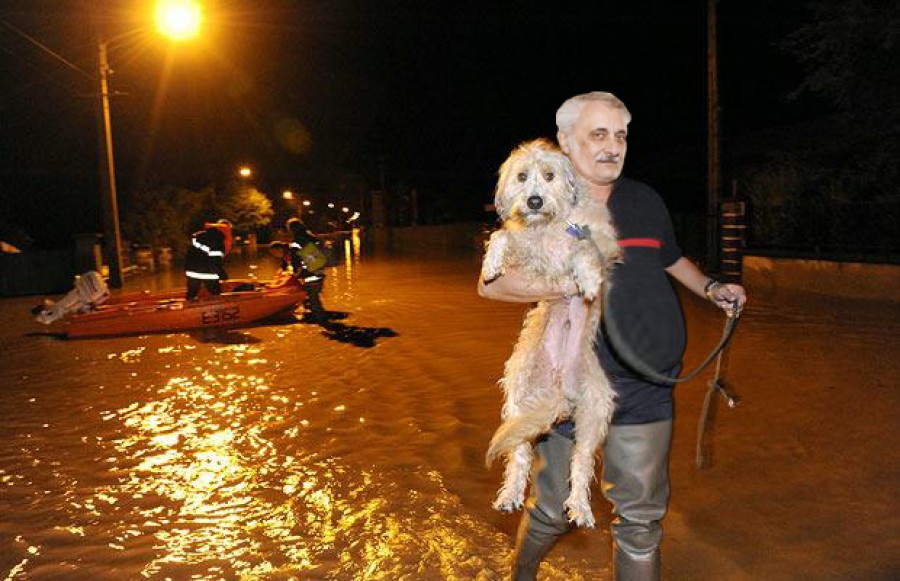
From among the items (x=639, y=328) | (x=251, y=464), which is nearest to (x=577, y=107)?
(x=639, y=328)

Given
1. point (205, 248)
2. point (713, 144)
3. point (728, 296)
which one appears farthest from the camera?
point (713, 144)

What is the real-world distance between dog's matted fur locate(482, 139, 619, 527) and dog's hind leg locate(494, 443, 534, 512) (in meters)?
0.10

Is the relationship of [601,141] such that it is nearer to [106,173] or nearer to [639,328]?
[639,328]

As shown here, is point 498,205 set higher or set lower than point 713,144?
lower

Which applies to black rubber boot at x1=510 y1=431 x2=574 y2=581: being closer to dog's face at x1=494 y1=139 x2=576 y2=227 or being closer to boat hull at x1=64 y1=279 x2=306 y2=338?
dog's face at x1=494 y1=139 x2=576 y2=227

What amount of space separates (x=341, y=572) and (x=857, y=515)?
9.62 feet

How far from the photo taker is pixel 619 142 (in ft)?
10.3

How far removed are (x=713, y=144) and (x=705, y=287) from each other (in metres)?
16.2

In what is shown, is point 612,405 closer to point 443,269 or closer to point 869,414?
point 869,414

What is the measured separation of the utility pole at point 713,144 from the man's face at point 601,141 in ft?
53.6

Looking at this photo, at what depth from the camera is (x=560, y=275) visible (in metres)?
3.10

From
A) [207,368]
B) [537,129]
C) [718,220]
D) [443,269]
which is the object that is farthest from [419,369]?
[537,129]

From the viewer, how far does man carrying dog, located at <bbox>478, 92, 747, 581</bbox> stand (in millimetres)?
3072

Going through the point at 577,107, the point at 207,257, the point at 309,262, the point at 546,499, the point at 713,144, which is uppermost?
the point at 713,144
